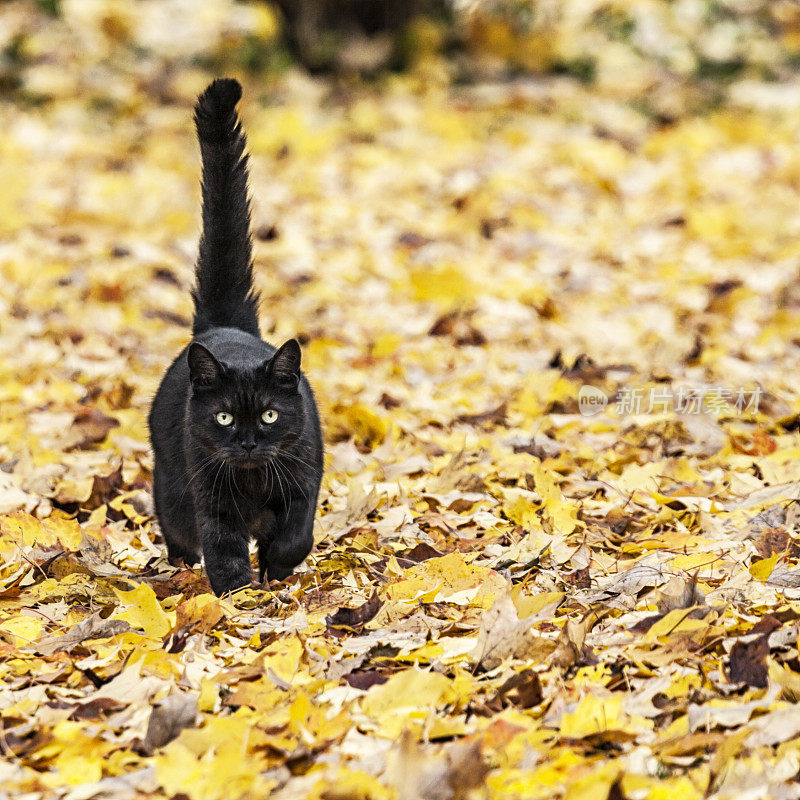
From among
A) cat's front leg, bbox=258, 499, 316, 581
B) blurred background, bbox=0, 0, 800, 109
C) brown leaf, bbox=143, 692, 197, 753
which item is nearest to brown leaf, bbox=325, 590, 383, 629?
cat's front leg, bbox=258, 499, 316, 581

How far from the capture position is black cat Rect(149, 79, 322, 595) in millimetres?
3400

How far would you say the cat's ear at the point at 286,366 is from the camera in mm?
3393

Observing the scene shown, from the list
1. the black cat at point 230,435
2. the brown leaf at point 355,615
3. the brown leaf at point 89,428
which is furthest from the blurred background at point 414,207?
the brown leaf at point 355,615

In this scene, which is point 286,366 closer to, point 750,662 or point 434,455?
point 434,455

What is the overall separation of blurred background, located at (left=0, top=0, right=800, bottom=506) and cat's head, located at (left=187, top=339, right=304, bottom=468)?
0.82 metres

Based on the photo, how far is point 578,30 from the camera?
10.5m

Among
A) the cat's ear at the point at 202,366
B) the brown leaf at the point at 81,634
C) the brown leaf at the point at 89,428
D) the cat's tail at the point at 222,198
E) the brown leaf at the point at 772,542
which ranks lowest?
the brown leaf at the point at 772,542

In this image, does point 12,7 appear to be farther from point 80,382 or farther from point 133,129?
point 80,382

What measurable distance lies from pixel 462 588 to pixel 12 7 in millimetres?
8055

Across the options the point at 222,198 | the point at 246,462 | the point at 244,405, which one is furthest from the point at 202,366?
the point at 222,198

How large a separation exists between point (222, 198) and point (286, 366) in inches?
30.7

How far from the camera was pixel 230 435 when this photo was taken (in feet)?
11.2

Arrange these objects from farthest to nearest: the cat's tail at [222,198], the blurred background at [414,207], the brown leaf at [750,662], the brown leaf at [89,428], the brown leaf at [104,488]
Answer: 1. the blurred background at [414,207]
2. the brown leaf at [89,428]
3. the brown leaf at [104,488]
4. the cat's tail at [222,198]
5. the brown leaf at [750,662]

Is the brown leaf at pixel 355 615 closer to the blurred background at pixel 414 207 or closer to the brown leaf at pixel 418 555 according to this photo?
the brown leaf at pixel 418 555
